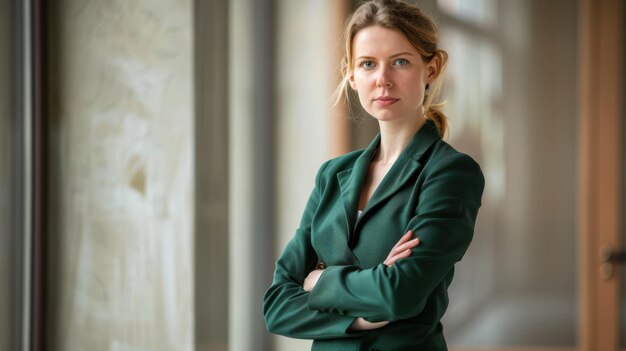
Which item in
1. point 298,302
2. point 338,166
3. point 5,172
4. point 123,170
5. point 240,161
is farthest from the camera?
point 240,161

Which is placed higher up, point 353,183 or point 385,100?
point 385,100

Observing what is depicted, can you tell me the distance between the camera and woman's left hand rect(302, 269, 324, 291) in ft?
4.53

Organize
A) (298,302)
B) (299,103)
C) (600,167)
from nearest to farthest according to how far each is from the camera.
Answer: (298,302)
(299,103)
(600,167)

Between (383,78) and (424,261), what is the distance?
12.7 inches

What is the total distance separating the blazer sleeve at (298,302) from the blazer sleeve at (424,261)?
34mm

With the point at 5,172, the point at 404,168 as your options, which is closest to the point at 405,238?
the point at 404,168

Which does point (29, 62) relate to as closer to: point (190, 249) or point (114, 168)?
point (114, 168)

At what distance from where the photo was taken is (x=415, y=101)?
1307mm

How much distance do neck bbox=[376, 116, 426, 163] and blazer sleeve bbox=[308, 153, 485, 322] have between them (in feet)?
0.36

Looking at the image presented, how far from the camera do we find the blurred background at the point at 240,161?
9.06 feet

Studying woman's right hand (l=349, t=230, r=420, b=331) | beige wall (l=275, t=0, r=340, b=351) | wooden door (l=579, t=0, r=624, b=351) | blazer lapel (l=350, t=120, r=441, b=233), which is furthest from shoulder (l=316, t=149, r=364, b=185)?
wooden door (l=579, t=0, r=624, b=351)

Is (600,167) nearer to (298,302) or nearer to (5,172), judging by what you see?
(298,302)

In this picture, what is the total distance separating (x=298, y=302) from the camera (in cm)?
136

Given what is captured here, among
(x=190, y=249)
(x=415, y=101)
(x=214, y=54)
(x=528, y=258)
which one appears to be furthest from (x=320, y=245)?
(x=528, y=258)
